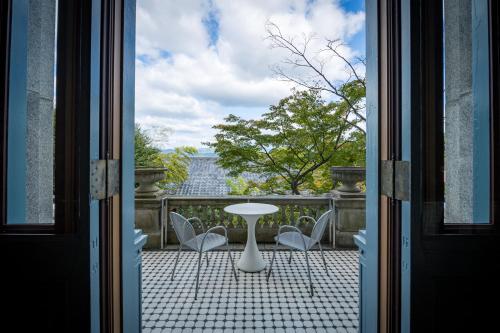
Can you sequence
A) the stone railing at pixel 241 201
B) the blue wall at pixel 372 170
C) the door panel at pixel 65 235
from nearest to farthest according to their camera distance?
the door panel at pixel 65 235 → the blue wall at pixel 372 170 → the stone railing at pixel 241 201

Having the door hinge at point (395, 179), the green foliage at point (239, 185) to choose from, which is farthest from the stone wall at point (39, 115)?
the green foliage at point (239, 185)

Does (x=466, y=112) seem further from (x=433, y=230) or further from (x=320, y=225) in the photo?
(x=320, y=225)

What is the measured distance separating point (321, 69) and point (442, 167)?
18.4 feet

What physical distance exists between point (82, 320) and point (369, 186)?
1358mm

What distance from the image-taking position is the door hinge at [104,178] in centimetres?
97

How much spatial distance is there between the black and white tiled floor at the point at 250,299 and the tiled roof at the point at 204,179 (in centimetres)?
579

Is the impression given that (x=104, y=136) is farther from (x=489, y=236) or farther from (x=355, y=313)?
(x=355, y=313)

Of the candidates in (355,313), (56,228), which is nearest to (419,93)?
(56,228)

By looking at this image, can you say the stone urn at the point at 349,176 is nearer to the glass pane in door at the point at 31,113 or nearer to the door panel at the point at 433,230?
the door panel at the point at 433,230

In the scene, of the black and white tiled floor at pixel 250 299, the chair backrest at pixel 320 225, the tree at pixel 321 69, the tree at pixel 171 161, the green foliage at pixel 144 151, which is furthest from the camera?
the green foliage at pixel 144 151

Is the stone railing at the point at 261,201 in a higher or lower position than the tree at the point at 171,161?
A: lower

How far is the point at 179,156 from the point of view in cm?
784

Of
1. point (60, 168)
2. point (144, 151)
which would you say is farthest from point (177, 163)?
point (60, 168)

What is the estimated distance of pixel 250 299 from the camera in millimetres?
2604
